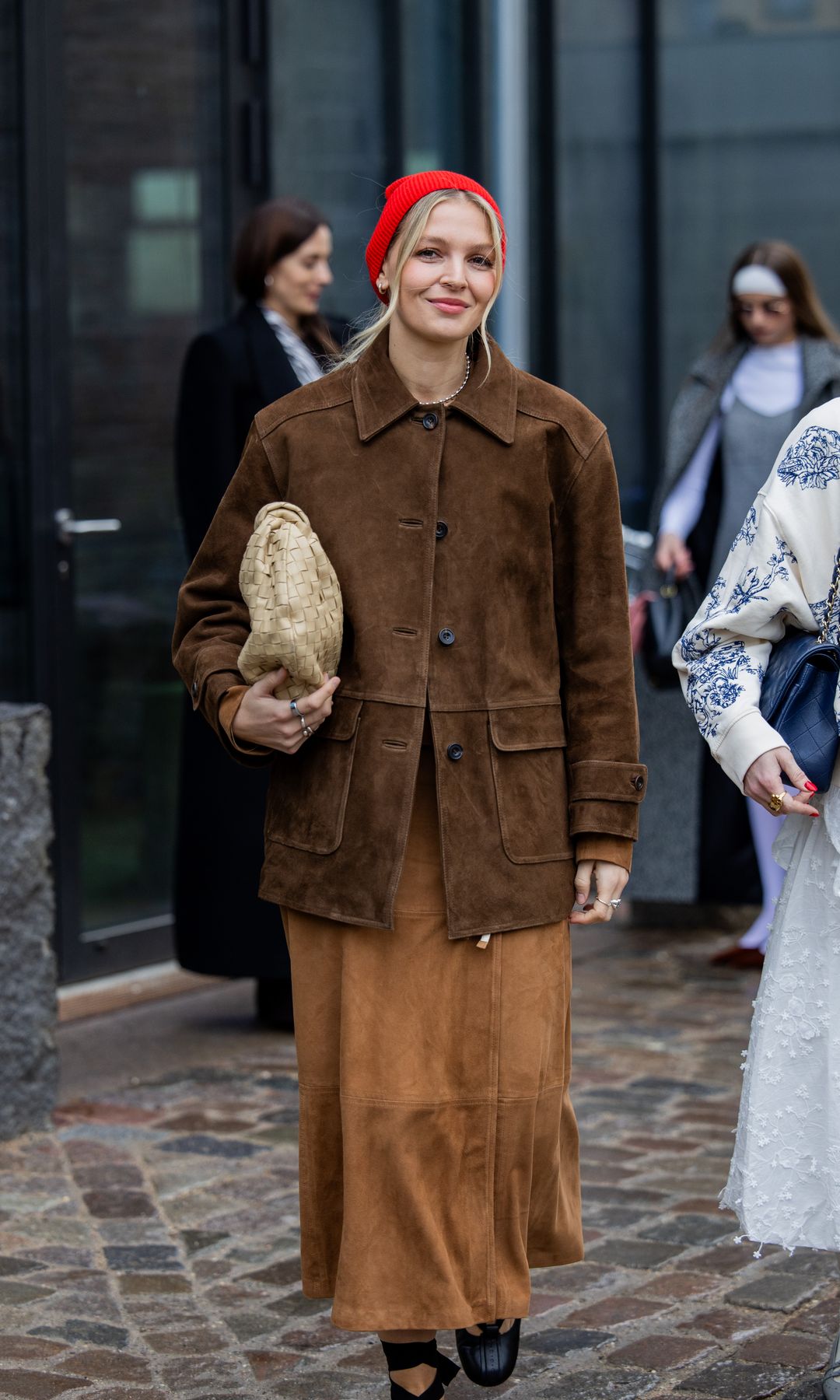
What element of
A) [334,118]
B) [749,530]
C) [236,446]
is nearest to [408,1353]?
[749,530]

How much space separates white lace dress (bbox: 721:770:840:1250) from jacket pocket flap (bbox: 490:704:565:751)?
0.41 m

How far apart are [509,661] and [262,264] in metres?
2.80

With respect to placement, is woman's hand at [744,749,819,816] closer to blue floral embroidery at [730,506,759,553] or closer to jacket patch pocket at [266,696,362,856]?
blue floral embroidery at [730,506,759,553]

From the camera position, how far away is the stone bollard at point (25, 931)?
4.93 m

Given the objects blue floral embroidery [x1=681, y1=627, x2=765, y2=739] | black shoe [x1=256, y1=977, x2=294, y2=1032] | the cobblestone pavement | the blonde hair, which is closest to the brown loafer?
→ the cobblestone pavement

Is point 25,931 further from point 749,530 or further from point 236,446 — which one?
point 749,530

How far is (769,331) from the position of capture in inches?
255

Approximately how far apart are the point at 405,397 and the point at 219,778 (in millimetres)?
2723

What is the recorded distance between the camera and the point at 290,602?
3.01m

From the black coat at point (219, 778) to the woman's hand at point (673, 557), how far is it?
142 cm

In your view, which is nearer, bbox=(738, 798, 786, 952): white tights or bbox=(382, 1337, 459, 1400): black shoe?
bbox=(382, 1337, 459, 1400): black shoe

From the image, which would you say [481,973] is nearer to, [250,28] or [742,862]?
[742,862]

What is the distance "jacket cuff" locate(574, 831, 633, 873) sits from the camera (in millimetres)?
3227

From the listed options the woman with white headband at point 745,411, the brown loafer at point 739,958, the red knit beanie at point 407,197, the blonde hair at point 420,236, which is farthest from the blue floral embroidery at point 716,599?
the brown loafer at point 739,958
